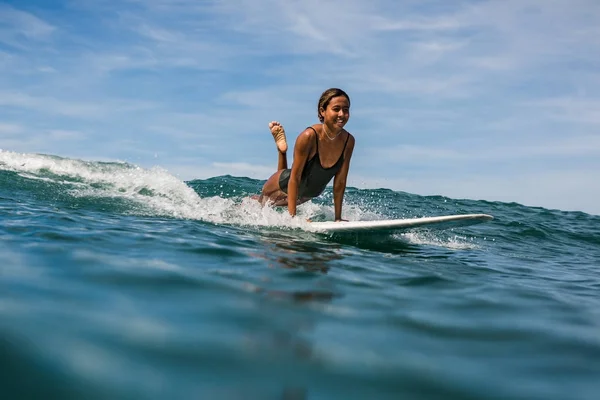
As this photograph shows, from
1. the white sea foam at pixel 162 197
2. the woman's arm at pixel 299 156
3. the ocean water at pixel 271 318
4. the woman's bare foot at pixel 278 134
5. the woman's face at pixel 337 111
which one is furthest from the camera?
the woman's bare foot at pixel 278 134

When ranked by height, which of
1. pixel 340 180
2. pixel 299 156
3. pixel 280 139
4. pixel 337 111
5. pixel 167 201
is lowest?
pixel 167 201

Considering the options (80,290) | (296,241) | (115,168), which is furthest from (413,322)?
(115,168)

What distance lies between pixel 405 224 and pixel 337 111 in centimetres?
176

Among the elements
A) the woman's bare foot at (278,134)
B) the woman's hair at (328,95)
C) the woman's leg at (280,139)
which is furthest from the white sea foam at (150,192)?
the woman's hair at (328,95)

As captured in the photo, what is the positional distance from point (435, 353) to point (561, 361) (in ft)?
2.06

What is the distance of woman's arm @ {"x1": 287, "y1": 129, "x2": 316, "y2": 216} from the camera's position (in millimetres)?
7098

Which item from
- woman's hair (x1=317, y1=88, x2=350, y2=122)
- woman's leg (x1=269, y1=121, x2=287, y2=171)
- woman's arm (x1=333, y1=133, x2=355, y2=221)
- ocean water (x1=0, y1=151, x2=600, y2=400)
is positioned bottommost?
ocean water (x1=0, y1=151, x2=600, y2=400)

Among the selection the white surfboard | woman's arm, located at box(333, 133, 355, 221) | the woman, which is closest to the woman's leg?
the woman

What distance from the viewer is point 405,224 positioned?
6461mm

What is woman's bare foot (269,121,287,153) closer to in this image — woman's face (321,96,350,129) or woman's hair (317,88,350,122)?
woman's hair (317,88,350,122)

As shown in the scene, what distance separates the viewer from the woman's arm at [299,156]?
23.3 feet

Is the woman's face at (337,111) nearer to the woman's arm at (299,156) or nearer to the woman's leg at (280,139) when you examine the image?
the woman's arm at (299,156)

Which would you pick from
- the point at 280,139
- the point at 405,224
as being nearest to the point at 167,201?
the point at 280,139

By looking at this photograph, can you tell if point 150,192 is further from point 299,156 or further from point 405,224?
point 405,224
